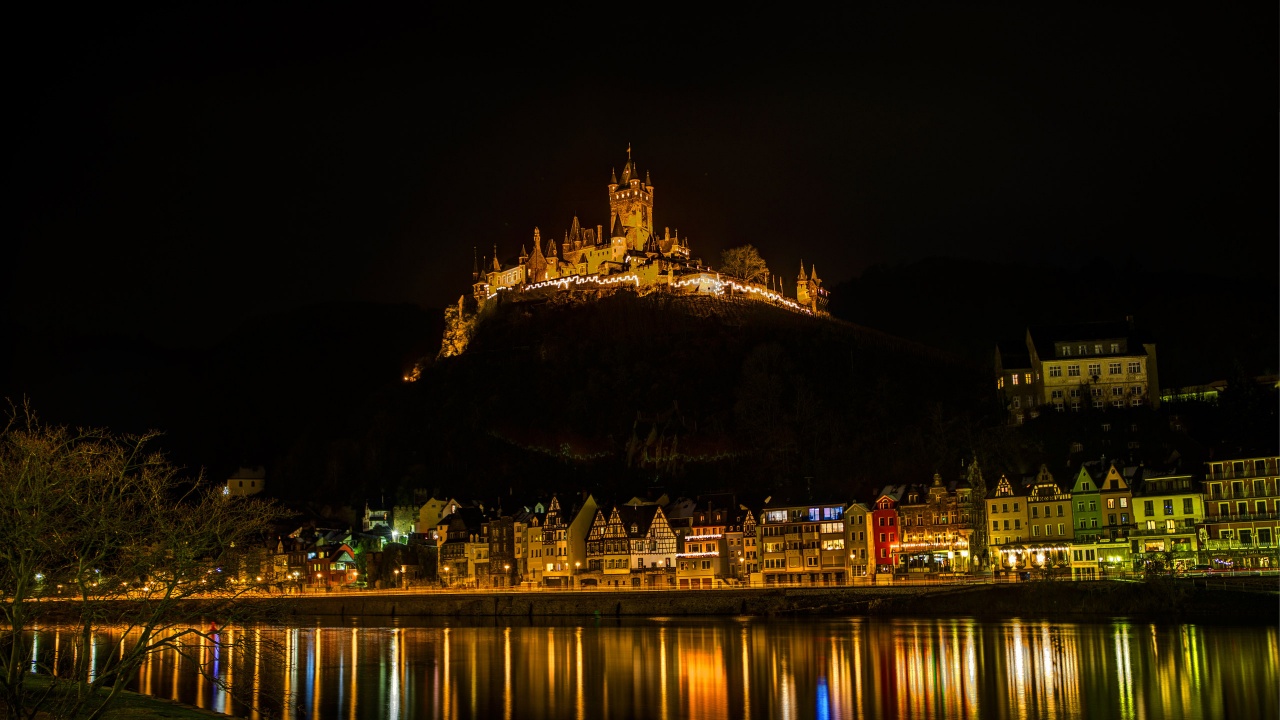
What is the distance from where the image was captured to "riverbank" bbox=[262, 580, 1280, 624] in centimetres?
5844

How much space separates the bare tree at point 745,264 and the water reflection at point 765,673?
86.1m

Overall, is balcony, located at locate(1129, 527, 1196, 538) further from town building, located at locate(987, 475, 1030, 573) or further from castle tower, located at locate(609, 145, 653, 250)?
castle tower, located at locate(609, 145, 653, 250)

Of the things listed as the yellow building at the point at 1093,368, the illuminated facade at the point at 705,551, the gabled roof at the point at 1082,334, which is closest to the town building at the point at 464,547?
the illuminated facade at the point at 705,551

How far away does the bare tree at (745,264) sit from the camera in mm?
145375

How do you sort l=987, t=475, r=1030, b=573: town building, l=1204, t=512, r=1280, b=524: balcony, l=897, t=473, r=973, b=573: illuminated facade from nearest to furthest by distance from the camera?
l=1204, t=512, r=1280, b=524: balcony
l=987, t=475, r=1030, b=573: town building
l=897, t=473, r=973, b=573: illuminated facade

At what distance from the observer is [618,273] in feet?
470

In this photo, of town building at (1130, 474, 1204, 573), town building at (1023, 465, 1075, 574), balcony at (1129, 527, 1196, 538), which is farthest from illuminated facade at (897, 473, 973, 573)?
town building at (1130, 474, 1204, 573)

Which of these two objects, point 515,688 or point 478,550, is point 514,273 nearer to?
point 478,550

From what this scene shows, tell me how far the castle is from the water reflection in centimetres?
7998

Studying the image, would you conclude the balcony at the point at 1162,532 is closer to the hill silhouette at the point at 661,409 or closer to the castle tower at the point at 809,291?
the hill silhouette at the point at 661,409

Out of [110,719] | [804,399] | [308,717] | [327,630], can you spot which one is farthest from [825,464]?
[110,719]

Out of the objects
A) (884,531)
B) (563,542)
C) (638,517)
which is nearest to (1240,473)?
(884,531)

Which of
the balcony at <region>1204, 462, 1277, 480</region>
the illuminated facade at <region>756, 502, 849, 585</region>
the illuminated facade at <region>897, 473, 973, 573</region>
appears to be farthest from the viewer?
the illuminated facade at <region>756, 502, 849, 585</region>

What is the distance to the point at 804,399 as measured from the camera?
112750 millimetres
